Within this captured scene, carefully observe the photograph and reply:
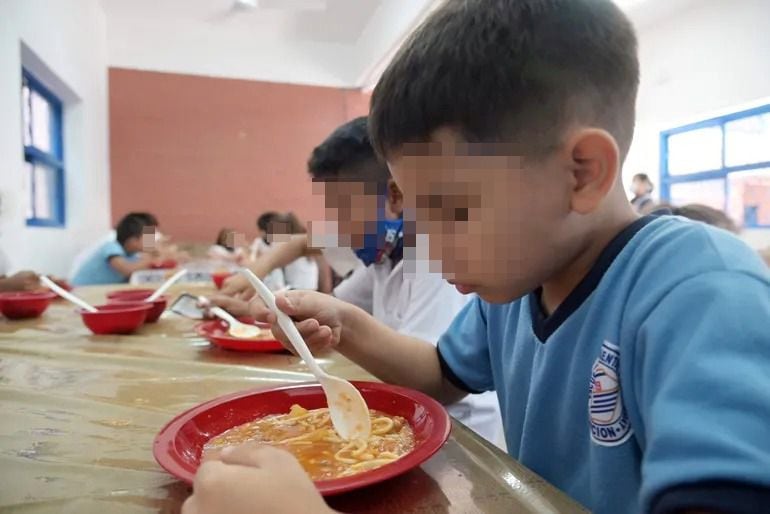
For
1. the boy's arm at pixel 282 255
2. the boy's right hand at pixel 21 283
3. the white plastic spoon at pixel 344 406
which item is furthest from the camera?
the boy's arm at pixel 282 255

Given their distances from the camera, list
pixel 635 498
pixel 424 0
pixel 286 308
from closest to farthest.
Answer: pixel 635 498
pixel 286 308
pixel 424 0

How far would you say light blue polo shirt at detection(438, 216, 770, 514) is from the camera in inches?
12.4

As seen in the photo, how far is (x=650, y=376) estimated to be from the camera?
390 mm

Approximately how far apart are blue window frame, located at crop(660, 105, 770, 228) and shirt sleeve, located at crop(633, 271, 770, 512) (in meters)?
3.84

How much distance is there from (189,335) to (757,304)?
98 cm

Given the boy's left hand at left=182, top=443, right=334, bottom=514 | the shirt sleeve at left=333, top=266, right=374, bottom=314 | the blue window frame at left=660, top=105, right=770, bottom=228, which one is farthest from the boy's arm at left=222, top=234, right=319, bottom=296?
the blue window frame at left=660, top=105, right=770, bottom=228

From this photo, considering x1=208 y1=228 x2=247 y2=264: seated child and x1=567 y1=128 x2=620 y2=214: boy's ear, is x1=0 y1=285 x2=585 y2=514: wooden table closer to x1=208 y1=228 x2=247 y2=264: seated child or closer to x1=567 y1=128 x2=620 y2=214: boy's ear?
x1=567 y1=128 x2=620 y2=214: boy's ear

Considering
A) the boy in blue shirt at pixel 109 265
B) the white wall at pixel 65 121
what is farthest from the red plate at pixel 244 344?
the boy in blue shirt at pixel 109 265

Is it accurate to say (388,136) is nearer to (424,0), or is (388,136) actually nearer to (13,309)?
(13,309)

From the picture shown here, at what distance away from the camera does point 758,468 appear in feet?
0.99

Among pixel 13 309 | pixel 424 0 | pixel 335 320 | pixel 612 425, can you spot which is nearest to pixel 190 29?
pixel 424 0

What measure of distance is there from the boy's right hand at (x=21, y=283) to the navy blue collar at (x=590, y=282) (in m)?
1.62

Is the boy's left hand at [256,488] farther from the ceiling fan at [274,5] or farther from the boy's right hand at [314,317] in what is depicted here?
the ceiling fan at [274,5]

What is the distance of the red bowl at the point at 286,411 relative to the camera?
Answer: 416mm
